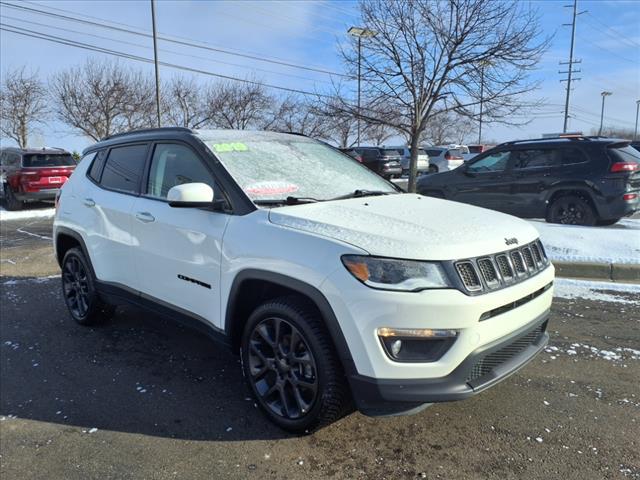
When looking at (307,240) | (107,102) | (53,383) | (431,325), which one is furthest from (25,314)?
(107,102)

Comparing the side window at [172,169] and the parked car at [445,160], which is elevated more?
the parked car at [445,160]

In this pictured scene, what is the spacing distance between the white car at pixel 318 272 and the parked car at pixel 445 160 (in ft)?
76.6

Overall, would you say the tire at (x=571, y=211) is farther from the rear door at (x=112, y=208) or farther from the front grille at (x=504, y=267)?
the rear door at (x=112, y=208)

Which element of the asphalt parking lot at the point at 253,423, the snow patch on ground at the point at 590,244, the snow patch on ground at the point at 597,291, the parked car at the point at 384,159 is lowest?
the asphalt parking lot at the point at 253,423

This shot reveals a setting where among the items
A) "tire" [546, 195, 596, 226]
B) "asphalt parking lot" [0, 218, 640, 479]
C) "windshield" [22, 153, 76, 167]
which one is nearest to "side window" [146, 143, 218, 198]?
"asphalt parking lot" [0, 218, 640, 479]

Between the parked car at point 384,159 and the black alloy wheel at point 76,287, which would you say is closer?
the black alloy wheel at point 76,287

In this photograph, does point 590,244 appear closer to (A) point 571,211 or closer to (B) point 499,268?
(A) point 571,211

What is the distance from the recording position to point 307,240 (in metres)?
2.68

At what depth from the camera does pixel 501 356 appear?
8.89 ft

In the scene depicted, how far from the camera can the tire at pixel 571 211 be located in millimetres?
8492

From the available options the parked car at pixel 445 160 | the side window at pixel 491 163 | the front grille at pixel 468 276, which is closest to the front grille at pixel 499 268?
the front grille at pixel 468 276

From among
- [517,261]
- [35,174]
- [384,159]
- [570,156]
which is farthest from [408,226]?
[384,159]

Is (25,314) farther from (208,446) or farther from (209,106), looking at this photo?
(209,106)

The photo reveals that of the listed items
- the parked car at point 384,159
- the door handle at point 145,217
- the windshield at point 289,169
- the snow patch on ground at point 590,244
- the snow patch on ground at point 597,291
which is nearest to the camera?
the windshield at point 289,169
